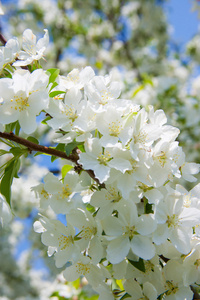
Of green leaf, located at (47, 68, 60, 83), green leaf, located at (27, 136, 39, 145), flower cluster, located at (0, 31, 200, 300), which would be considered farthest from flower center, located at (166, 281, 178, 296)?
green leaf, located at (47, 68, 60, 83)

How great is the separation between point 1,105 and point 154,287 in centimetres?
75

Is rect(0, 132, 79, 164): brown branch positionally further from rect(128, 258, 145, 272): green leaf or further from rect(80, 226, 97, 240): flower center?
rect(128, 258, 145, 272): green leaf

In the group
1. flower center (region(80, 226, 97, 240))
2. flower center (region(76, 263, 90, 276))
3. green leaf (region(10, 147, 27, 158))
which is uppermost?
green leaf (region(10, 147, 27, 158))

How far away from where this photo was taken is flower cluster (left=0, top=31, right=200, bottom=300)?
3.17ft

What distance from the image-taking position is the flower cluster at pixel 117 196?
0.97 m

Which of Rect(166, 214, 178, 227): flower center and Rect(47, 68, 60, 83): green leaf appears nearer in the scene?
Rect(166, 214, 178, 227): flower center

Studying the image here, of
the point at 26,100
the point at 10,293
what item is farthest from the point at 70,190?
the point at 10,293

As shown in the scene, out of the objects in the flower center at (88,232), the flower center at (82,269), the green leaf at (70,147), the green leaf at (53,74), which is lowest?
the flower center at (82,269)

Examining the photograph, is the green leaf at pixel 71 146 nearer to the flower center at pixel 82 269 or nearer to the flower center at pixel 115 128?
the flower center at pixel 115 128

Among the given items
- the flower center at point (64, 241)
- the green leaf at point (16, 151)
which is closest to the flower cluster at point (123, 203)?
the flower center at point (64, 241)

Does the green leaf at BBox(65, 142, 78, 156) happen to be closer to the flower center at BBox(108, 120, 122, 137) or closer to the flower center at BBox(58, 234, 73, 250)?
the flower center at BBox(108, 120, 122, 137)

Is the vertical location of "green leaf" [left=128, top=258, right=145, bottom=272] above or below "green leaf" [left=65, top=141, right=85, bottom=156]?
below

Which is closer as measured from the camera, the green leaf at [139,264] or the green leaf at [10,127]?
the green leaf at [139,264]

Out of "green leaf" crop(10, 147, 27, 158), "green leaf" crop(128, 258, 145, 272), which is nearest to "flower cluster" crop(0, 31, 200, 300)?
"green leaf" crop(128, 258, 145, 272)
